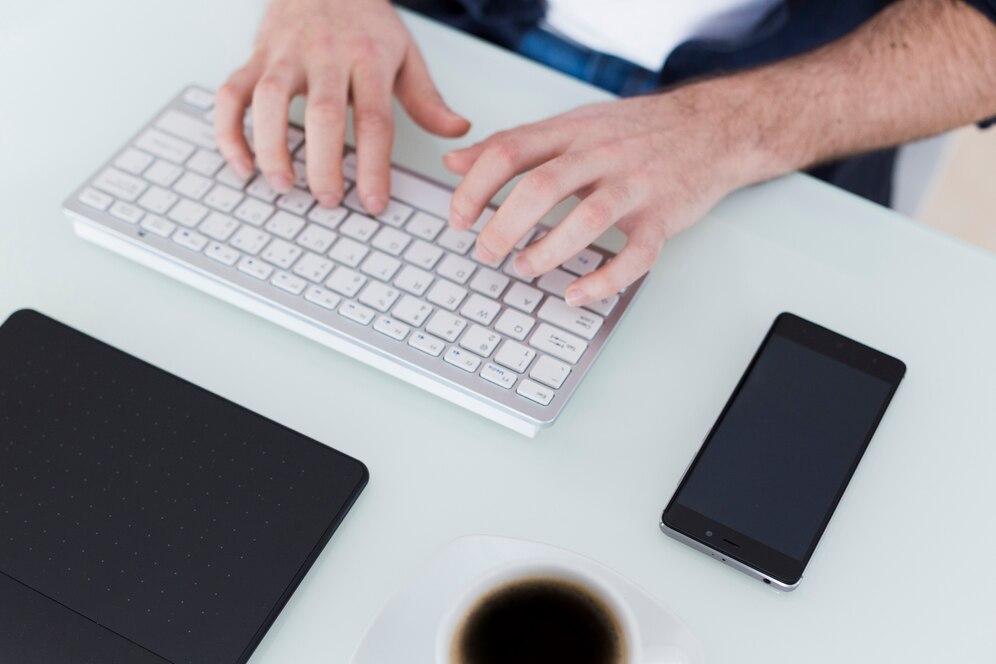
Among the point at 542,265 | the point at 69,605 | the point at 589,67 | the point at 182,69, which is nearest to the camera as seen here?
the point at 69,605

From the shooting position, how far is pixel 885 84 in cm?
78

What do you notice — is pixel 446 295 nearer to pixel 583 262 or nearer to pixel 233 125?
pixel 583 262

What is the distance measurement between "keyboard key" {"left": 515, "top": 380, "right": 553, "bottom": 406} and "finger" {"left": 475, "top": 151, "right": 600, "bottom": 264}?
8 centimetres

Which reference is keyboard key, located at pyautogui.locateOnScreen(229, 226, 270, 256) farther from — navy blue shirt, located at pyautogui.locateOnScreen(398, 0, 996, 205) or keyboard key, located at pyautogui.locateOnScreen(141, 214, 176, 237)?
navy blue shirt, located at pyautogui.locateOnScreen(398, 0, 996, 205)

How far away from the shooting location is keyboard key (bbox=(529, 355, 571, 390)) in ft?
1.87

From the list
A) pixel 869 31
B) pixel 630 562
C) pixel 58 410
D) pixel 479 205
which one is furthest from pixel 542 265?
pixel 869 31

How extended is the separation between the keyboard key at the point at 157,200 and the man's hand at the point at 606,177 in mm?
199

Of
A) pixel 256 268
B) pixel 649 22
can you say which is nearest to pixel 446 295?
pixel 256 268

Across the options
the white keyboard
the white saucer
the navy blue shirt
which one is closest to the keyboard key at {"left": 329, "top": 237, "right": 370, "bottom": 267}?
the white keyboard

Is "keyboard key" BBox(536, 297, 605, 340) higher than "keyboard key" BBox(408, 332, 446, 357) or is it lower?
higher

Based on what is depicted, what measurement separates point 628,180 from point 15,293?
43 cm

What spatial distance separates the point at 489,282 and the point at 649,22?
41cm

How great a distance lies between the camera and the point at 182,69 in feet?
2.55

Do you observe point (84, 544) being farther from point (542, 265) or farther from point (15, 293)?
point (542, 265)
